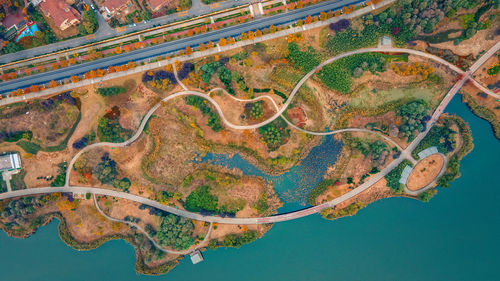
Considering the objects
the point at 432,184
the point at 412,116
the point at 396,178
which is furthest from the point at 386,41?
the point at 432,184

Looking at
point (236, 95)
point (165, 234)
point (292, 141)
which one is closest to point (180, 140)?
point (236, 95)

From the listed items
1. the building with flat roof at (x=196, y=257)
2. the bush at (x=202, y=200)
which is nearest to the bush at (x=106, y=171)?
the bush at (x=202, y=200)

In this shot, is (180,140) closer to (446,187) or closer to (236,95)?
(236,95)

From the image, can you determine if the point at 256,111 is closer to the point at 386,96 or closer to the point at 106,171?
the point at 386,96

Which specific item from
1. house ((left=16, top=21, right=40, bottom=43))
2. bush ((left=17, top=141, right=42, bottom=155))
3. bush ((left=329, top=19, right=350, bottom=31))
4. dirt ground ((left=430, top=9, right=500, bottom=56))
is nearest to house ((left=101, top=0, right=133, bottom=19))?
house ((left=16, top=21, right=40, bottom=43))

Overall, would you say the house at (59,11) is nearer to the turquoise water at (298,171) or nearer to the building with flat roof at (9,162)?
the building with flat roof at (9,162)

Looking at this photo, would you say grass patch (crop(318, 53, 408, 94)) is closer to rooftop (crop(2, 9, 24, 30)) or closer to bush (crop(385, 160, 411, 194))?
bush (crop(385, 160, 411, 194))
